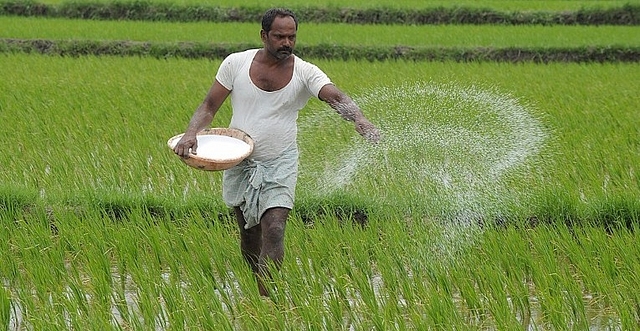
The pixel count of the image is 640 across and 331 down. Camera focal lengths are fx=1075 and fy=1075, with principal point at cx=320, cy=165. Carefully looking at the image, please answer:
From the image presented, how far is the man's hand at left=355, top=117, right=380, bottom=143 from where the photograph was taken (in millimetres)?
3766

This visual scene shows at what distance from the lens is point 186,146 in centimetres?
396

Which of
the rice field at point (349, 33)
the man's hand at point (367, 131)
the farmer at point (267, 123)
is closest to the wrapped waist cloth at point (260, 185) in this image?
the farmer at point (267, 123)

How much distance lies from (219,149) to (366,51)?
827cm

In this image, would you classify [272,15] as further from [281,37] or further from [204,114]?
[204,114]

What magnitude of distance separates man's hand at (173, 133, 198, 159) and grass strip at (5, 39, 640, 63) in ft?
26.7

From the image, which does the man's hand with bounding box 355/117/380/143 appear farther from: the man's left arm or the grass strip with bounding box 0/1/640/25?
the grass strip with bounding box 0/1/640/25

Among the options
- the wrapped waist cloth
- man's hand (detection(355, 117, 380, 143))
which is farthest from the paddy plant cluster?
man's hand (detection(355, 117, 380, 143))

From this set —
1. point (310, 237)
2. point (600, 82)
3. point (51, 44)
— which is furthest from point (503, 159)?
point (51, 44)

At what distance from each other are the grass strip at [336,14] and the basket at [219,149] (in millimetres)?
11506

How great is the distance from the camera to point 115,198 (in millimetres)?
5305

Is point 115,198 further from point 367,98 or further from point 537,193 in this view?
point 367,98

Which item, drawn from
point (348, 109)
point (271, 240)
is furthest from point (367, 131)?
point (271, 240)

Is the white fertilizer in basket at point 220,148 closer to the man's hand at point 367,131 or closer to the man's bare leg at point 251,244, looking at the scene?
the man's bare leg at point 251,244

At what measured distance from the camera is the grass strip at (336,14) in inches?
600
